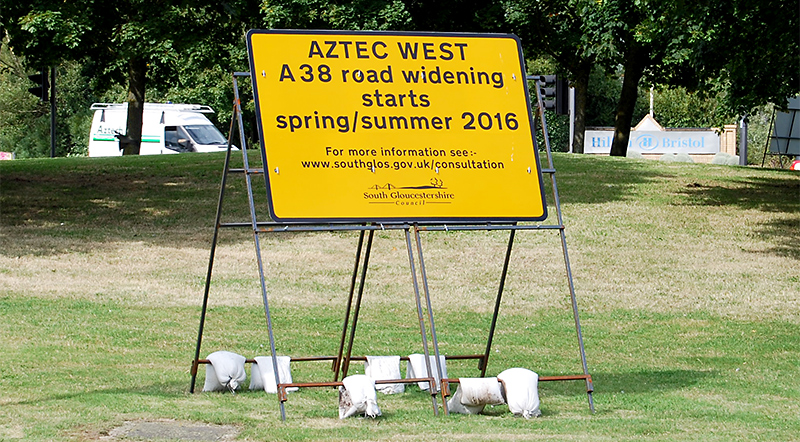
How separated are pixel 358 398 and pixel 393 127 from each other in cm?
187

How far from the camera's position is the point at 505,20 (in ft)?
93.1

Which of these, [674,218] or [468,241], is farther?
[674,218]

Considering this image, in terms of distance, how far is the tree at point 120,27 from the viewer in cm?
2036

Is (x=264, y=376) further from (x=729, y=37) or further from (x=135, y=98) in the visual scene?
(x=135, y=98)

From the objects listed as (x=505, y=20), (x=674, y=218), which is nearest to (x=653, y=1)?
(x=674, y=218)

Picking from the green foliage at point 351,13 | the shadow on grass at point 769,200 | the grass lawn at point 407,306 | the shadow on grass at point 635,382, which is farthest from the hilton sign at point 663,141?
the shadow on grass at point 635,382

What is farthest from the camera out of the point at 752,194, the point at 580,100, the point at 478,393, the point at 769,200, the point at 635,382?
the point at 580,100

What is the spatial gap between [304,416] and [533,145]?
2.50 meters

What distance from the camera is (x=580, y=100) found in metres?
36.8

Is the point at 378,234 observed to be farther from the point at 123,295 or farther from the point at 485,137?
the point at 485,137

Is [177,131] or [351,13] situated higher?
[351,13]

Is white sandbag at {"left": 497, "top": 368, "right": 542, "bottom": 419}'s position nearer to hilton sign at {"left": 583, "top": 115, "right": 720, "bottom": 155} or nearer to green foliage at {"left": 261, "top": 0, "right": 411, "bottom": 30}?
green foliage at {"left": 261, "top": 0, "right": 411, "bottom": 30}

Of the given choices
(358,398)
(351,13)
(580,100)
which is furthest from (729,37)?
(358,398)

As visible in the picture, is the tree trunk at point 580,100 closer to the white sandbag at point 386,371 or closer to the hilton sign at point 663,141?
the hilton sign at point 663,141
